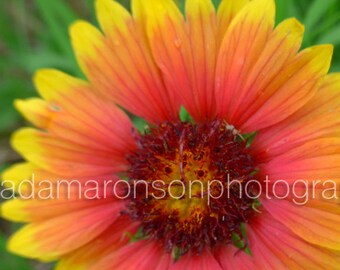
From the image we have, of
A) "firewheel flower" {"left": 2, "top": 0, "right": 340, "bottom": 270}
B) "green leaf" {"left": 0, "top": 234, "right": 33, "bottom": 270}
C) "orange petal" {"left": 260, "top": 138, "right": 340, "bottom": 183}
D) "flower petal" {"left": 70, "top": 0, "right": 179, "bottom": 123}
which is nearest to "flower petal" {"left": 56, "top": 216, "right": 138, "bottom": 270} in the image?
"firewheel flower" {"left": 2, "top": 0, "right": 340, "bottom": 270}

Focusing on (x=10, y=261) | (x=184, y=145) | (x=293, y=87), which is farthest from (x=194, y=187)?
(x=10, y=261)

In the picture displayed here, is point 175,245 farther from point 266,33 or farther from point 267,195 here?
point 266,33

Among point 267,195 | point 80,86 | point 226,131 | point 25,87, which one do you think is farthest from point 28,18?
point 267,195

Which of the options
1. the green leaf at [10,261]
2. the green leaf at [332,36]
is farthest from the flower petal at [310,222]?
the green leaf at [10,261]

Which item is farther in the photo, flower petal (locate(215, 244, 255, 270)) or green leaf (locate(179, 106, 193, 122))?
green leaf (locate(179, 106, 193, 122))

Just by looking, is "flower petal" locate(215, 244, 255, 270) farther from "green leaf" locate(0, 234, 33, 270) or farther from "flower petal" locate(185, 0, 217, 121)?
"green leaf" locate(0, 234, 33, 270)

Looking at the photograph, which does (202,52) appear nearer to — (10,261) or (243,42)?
(243,42)

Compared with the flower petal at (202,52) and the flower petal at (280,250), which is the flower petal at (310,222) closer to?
the flower petal at (280,250)

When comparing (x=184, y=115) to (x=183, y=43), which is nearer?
(x=183, y=43)
